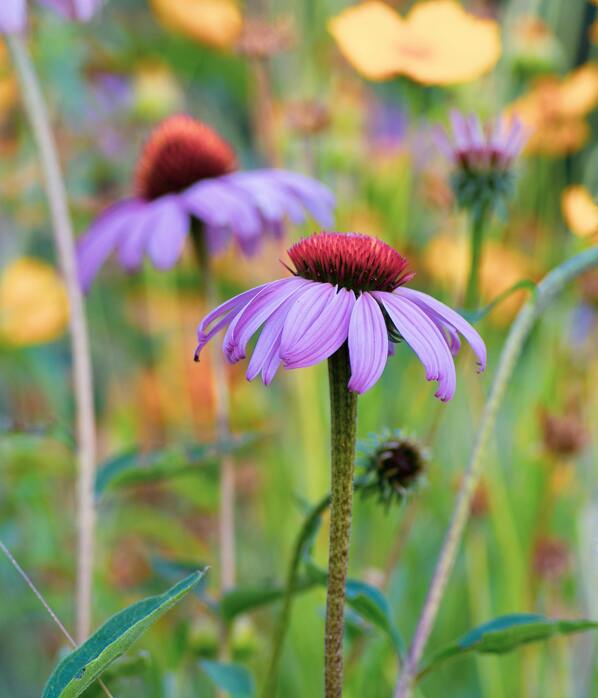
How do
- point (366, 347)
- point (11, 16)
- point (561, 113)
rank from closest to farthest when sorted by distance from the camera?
point (366, 347), point (11, 16), point (561, 113)

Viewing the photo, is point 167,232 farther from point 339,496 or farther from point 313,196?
point 339,496

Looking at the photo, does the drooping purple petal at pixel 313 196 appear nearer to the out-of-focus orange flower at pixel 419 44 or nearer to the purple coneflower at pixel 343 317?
the out-of-focus orange flower at pixel 419 44

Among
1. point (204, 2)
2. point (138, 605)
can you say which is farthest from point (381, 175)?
point (138, 605)

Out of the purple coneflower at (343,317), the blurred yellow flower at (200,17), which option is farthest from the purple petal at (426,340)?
the blurred yellow flower at (200,17)

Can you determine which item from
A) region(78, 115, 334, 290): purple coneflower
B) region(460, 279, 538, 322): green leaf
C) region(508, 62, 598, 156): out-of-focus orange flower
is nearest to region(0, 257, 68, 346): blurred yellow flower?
region(78, 115, 334, 290): purple coneflower

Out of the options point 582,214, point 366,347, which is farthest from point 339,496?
point 582,214

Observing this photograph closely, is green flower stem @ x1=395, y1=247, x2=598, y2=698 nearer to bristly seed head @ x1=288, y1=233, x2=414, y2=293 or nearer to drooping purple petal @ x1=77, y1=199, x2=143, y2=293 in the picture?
bristly seed head @ x1=288, y1=233, x2=414, y2=293
